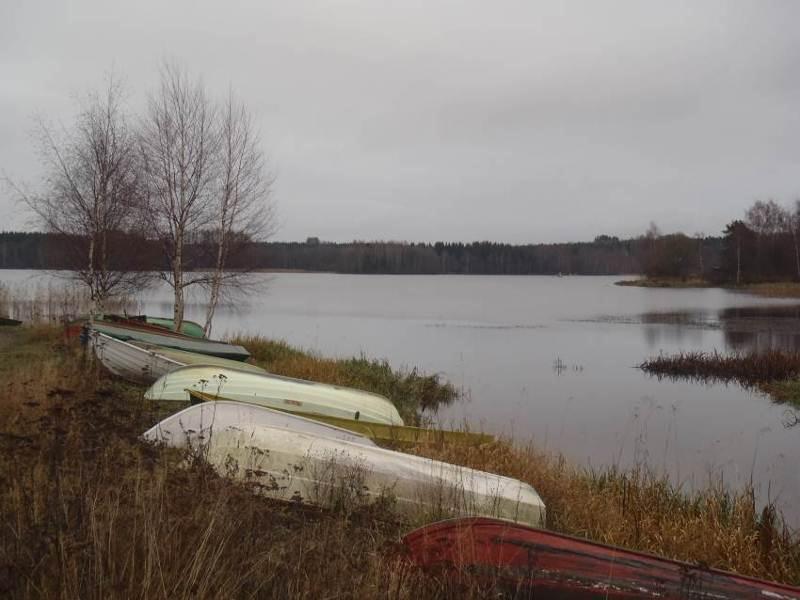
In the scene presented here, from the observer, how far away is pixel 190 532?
10.2ft

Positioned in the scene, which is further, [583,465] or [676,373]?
[676,373]

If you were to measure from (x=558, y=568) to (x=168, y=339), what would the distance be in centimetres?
1094

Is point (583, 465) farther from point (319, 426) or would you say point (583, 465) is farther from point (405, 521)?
point (405, 521)

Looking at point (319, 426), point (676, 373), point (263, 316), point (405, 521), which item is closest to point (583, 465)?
point (319, 426)

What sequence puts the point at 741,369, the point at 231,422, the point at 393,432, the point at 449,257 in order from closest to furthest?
the point at 231,422 → the point at 393,432 → the point at 741,369 → the point at 449,257

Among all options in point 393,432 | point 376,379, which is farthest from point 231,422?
point 376,379

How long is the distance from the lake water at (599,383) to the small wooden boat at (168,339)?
3.29 metres

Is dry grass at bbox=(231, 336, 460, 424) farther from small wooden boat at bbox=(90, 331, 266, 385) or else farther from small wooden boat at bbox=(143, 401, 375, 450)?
small wooden boat at bbox=(143, 401, 375, 450)

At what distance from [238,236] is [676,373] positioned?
11.8 m

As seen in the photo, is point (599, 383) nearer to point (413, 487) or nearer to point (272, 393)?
point (272, 393)

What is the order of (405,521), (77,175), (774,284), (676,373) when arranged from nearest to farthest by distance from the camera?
1. (405,521)
2. (77,175)
3. (676,373)
4. (774,284)

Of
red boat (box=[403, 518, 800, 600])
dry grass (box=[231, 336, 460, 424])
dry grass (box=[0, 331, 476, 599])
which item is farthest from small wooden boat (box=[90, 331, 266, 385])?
red boat (box=[403, 518, 800, 600])

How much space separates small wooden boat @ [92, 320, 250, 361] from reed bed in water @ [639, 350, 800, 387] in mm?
10942

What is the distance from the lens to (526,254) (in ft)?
490
